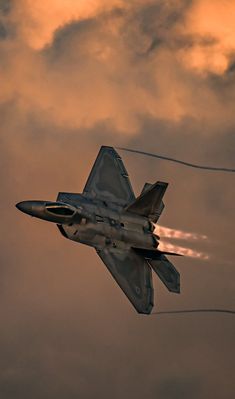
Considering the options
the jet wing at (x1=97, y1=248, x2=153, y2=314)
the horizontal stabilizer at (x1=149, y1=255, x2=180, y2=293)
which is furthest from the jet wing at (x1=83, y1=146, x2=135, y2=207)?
the horizontal stabilizer at (x1=149, y1=255, x2=180, y2=293)

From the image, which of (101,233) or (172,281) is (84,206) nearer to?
(101,233)

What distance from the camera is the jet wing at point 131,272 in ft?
382

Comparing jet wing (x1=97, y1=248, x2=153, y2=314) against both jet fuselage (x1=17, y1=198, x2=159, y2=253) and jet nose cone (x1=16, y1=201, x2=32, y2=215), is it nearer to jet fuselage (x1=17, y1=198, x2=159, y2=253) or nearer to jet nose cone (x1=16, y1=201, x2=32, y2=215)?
jet fuselage (x1=17, y1=198, x2=159, y2=253)

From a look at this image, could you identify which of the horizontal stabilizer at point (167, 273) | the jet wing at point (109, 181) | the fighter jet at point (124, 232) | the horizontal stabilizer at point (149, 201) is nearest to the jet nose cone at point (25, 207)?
the fighter jet at point (124, 232)

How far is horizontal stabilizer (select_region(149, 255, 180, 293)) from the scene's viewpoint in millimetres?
116688

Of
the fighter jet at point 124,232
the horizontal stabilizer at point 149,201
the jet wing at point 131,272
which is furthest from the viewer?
the horizontal stabilizer at point 149,201

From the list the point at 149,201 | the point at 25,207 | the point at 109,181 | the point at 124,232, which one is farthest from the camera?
the point at 109,181

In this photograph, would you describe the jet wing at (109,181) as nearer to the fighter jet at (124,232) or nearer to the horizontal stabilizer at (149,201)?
the fighter jet at (124,232)

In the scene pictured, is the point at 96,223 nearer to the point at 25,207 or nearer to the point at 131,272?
the point at 131,272

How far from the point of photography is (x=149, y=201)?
11744 centimetres

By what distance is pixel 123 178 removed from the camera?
4867 inches

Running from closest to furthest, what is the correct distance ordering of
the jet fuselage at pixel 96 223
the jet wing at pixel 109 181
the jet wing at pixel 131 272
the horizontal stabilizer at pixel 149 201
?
the jet fuselage at pixel 96 223 < the jet wing at pixel 131 272 < the horizontal stabilizer at pixel 149 201 < the jet wing at pixel 109 181

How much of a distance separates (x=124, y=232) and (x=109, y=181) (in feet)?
25.5

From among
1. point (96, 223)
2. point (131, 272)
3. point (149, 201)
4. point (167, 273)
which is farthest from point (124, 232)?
point (167, 273)
